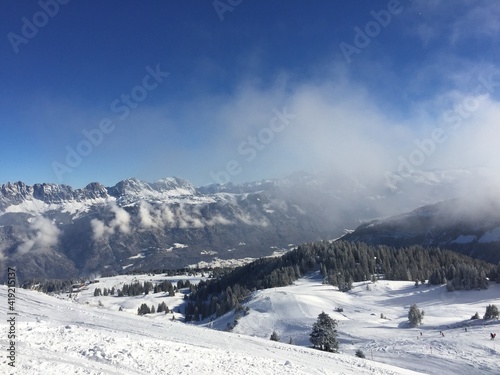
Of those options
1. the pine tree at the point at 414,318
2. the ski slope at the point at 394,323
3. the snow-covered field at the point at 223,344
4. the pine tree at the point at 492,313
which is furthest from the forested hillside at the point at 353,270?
the pine tree at the point at 492,313

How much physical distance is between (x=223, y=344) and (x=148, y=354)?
951 centimetres

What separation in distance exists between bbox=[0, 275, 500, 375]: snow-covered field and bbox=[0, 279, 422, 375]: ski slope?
0.07 meters

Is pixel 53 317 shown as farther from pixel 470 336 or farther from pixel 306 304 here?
pixel 306 304

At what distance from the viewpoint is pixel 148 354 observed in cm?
2458

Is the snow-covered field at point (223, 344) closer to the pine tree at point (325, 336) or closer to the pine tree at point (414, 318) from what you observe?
the pine tree at point (414, 318)

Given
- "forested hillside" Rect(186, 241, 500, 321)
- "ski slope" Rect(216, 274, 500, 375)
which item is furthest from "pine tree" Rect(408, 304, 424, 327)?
"forested hillside" Rect(186, 241, 500, 321)

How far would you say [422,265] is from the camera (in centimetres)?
16100

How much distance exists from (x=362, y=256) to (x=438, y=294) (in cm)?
5651

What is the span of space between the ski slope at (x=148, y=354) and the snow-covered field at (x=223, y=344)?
7 cm

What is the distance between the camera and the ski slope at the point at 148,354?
869 inches

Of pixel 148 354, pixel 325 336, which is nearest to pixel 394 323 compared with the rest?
pixel 325 336

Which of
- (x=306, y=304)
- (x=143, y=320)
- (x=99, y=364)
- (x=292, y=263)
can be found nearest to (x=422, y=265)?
(x=292, y=263)

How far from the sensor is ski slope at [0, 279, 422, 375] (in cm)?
2206

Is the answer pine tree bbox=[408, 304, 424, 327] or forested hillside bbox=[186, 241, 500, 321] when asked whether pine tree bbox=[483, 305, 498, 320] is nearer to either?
pine tree bbox=[408, 304, 424, 327]
